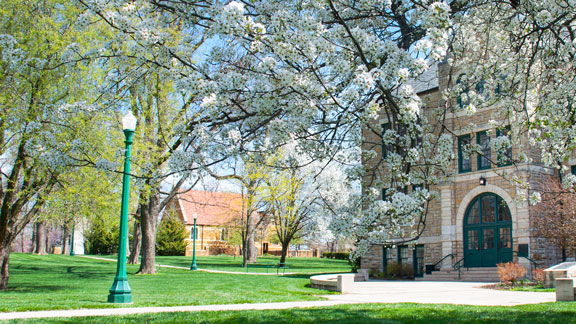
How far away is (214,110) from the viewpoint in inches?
236

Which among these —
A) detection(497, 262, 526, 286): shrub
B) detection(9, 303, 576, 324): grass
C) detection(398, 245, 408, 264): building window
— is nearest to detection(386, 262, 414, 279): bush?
detection(398, 245, 408, 264): building window

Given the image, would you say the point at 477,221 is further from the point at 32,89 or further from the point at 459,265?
the point at 32,89

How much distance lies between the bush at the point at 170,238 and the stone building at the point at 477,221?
1140 inches

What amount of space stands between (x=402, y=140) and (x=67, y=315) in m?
6.52

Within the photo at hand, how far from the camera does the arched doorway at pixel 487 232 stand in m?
22.3

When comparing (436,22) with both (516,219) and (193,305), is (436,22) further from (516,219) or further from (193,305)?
(516,219)

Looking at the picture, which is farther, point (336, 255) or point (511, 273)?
point (336, 255)

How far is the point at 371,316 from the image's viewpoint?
29.3 ft

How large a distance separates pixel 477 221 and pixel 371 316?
16074 millimetres

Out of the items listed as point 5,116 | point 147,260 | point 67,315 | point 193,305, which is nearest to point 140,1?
point 67,315

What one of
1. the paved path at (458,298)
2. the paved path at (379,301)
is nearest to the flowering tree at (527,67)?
the paved path at (458,298)

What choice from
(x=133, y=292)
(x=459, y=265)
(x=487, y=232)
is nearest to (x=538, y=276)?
(x=487, y=232)

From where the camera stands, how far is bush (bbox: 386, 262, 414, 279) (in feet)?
81.3

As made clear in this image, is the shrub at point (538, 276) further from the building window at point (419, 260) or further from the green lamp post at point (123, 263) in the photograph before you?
the green lamp post at point (123, 263)
